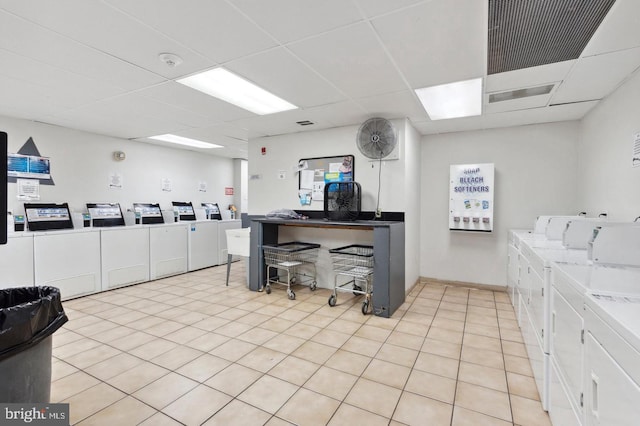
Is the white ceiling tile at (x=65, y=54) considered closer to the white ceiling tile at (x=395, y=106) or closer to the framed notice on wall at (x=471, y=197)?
the white ceiling tile at (x=395, y=106)

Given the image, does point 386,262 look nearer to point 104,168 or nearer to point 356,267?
point 356,267

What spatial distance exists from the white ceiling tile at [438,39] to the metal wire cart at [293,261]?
2.66 metres

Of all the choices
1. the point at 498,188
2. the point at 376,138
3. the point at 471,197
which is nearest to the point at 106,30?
the point at 376,138

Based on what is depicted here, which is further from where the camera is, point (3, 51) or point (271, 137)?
point (271, 137)

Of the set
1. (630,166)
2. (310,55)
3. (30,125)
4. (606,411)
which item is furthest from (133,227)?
(630,166)

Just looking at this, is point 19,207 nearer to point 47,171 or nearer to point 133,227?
point 47,171

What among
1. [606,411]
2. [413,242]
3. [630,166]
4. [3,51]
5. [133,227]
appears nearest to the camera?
[606,411]

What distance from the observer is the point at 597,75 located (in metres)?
2.62

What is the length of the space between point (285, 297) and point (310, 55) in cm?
303

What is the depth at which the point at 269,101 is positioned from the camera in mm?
3525

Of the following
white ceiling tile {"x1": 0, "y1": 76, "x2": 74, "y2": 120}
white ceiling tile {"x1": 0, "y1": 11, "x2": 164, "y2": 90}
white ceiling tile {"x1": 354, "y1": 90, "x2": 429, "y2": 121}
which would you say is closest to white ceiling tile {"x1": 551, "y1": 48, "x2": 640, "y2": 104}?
white ceiling tile {"x1": 354, "y1": 90, "x2": 429, "y2": 121}

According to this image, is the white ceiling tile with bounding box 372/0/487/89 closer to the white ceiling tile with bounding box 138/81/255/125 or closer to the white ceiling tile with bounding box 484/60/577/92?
the white ceiling tile with bounding box 484/60/577/92

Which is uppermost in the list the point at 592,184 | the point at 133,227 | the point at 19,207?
the point at 592,184

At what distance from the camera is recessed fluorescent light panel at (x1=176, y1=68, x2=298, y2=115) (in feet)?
9.36
